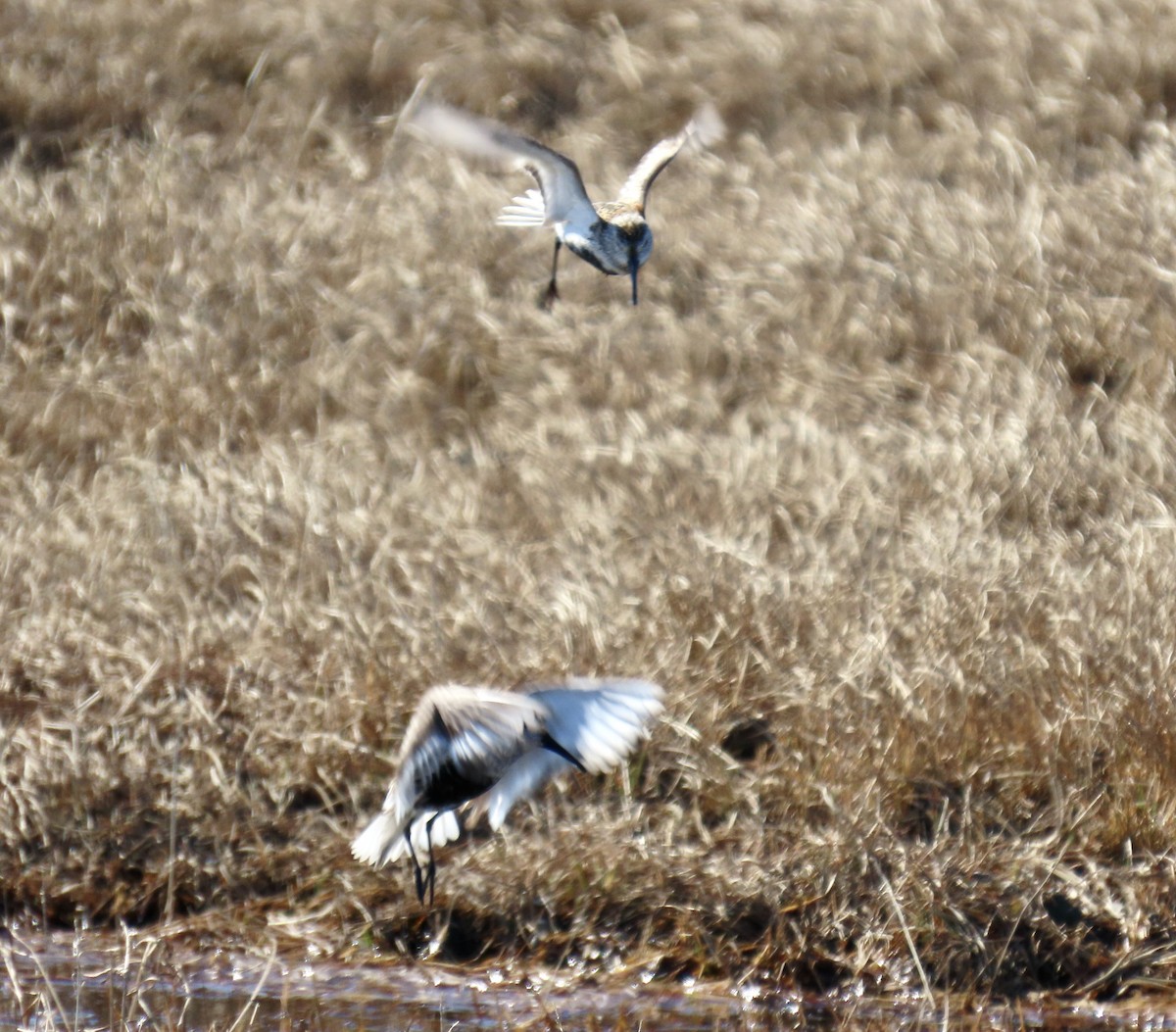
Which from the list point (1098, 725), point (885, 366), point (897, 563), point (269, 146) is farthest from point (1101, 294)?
point (269, 146)

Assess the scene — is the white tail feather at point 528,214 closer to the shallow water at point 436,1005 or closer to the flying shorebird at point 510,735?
the flying shorebird at point 510,735

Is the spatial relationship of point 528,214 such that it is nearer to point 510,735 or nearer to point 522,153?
point 522,153

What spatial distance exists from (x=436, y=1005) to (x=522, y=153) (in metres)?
2.03

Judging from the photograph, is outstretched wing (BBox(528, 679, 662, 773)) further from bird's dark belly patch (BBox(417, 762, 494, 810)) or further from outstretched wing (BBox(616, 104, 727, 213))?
outstretched wing (BBox(616, 104, 727, 213))

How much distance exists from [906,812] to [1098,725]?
540mm

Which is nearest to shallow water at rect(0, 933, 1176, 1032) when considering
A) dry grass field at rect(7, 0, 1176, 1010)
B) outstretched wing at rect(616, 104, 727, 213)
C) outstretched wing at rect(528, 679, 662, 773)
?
dry grass field at rect(7, 0, 1176, 1010)

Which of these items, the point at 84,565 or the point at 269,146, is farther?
the point at 269,146

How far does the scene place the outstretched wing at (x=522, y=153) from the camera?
410 cm

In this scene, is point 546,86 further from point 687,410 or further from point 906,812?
point 906,812

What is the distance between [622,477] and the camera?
6734mm

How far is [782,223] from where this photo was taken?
8.80 metres

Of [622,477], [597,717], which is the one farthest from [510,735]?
[622,477]

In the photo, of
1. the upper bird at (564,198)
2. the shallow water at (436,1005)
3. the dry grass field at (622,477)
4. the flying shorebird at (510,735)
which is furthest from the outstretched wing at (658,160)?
the shallow water at (436,1005)

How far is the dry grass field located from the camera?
4836 mm
